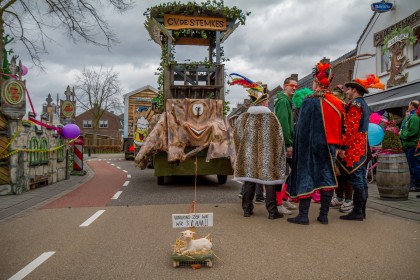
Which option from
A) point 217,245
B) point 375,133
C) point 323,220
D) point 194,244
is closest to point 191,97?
point 375,133

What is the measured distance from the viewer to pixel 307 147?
18.6 feet

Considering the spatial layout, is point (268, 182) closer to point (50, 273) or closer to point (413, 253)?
point (413, 253)

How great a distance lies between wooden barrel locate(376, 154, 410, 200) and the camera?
6961 mm

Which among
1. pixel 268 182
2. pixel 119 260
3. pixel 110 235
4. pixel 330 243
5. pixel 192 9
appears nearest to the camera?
pixel 119 260

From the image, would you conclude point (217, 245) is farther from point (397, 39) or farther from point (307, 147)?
point (397, 39)

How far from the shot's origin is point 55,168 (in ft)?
40.4

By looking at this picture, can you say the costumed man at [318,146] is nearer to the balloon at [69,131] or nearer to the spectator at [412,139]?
the spectator at [412,139]

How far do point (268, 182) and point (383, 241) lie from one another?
1812 mm

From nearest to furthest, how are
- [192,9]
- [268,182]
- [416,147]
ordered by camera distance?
[268,182] → [416,147] → [192,9]

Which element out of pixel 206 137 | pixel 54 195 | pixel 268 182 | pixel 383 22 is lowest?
pixel 54 195

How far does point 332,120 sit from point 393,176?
87.6 inches

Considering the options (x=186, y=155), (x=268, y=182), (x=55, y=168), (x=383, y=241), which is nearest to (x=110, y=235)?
(x=268, y=182)

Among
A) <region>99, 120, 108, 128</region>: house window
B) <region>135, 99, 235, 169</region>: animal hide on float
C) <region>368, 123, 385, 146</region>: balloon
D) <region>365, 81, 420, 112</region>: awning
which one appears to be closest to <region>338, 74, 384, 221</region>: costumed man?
<region>368, 123, 385, 146</region>: balloon

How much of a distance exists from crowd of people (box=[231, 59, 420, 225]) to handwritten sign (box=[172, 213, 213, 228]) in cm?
199
